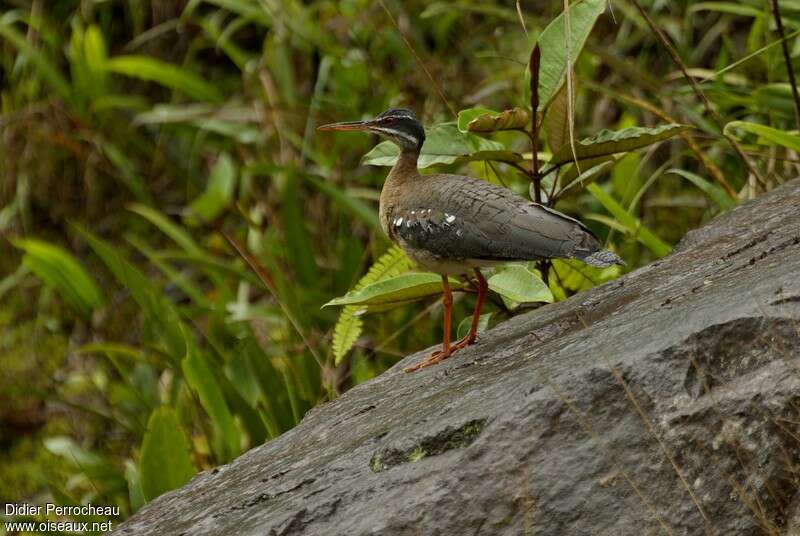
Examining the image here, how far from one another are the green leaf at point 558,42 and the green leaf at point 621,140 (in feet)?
1.17

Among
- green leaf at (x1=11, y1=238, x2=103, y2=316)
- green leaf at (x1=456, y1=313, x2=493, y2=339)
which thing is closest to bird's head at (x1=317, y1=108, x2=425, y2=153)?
green leaf at (x1=456, y1=313, x2=493, y2=339)

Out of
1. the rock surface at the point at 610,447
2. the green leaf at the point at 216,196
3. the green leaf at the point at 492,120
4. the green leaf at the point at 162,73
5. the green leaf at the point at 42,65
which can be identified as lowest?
the rock surface at the point at 610,447

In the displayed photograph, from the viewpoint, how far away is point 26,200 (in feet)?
36.0

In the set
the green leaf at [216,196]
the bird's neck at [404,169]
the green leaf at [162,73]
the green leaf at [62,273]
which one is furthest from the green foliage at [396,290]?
the green leaf at [162,73]

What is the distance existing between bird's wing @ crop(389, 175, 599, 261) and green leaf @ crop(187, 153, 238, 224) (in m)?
3.40

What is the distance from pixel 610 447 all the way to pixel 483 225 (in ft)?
4.78

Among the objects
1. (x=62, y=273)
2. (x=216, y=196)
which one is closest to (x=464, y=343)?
(x=216, y=196)

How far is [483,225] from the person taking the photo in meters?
4.67

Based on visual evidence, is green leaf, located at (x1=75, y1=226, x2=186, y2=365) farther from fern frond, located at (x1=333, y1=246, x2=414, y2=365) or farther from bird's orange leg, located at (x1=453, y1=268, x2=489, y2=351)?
bird's orange leg, located at (x1=453, y1=268, x2=489, y2=351)

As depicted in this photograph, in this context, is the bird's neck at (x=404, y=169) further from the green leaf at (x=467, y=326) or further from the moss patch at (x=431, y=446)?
the moss patch at (x=431, y=446)

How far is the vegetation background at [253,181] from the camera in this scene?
6.54 m

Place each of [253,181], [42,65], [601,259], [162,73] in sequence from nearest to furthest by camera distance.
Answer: [601,259], [162,73], [42,65], [253,181]

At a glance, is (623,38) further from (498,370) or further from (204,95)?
(498,370)

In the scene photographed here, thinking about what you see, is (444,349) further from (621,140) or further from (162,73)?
(162,73)
